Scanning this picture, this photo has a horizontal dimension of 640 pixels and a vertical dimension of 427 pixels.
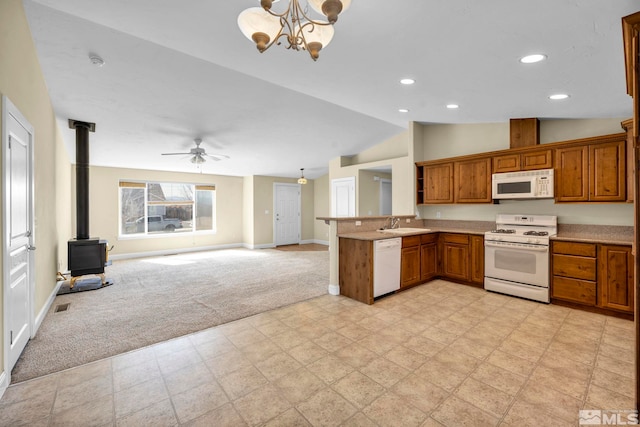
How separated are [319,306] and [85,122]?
14.6 feet

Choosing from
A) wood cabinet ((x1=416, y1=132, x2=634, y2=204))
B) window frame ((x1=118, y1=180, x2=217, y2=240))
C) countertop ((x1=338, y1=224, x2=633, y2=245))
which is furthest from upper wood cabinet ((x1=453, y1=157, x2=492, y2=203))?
window frame ((x1=118, y1=180, x2=217, y2=240))

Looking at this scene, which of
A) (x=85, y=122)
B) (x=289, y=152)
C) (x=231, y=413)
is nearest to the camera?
(x=231, y=413)

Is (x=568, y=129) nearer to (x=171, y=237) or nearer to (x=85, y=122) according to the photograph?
(x=85, y=122)

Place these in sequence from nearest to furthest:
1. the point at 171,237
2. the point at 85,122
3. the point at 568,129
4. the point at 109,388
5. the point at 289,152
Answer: the point at 109,388 → the point at 568,129 → the point at 85,122 → the point at 289,152 → the point at 171,237

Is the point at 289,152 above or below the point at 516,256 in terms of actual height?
above

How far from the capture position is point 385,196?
25.0 ft

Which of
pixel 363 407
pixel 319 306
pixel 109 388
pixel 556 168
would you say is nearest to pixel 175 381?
pixel 109 388

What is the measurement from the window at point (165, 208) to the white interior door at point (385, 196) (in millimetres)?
4808

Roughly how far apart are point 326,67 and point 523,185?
10.4ft

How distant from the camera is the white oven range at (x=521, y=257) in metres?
3.61

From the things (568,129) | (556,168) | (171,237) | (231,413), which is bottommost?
(231,413)

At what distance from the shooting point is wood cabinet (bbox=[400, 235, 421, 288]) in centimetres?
415

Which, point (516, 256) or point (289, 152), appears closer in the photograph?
point (516, 256)

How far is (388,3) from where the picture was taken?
6.08 ft
